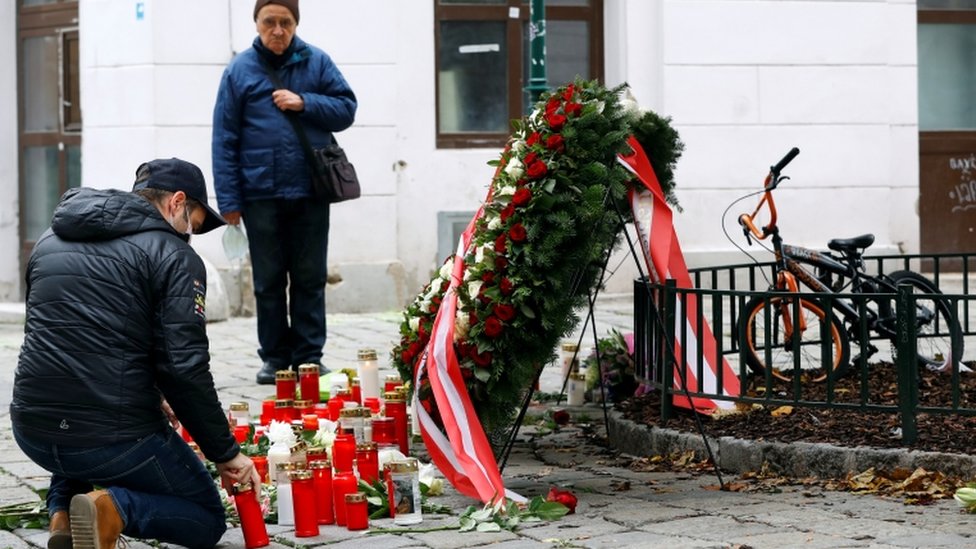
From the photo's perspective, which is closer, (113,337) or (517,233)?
(113,337)

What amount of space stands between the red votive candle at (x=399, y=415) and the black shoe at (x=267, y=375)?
2.49 m

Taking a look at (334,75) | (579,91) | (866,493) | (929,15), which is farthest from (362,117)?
(866,493)

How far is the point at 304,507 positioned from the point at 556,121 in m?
1.77

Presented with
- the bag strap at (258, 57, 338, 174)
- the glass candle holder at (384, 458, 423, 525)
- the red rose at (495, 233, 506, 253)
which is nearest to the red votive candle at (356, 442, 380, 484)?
the glass candle holder at (384, 458, 423, 525)

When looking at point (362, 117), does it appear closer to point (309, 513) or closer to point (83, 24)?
point (83, 24)

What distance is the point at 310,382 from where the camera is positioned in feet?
25.7

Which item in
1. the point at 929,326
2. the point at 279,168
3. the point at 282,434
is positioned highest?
the point at 279,168

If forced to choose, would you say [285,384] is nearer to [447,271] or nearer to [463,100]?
[447,271]

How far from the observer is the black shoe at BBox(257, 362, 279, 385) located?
30.7 ft

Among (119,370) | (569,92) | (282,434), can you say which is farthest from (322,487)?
(569,92)

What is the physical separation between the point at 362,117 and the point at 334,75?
3746 mm

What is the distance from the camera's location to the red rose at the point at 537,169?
616 cm

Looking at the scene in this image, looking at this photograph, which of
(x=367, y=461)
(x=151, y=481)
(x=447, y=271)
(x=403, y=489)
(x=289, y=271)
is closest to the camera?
(x=151, y=481)

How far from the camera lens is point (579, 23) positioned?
46.1ft
